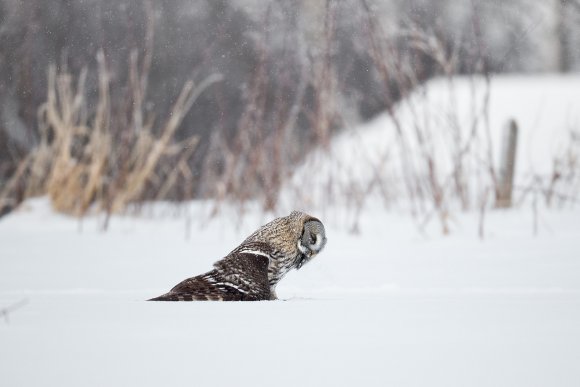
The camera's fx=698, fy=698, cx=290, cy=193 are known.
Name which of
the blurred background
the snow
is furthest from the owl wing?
the snow

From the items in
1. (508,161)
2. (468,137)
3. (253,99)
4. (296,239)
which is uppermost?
(253,99)

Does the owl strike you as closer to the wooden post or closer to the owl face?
the owl face

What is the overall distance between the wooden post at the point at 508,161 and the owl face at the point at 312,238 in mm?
3083

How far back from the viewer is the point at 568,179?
4.75m

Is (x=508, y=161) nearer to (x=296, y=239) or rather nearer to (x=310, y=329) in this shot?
(x=296, y=239)

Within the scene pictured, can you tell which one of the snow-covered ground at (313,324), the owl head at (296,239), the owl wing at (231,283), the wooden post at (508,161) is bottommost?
the snow-covered ground at (313,324)

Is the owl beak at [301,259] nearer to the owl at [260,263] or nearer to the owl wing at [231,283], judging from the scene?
the owl at [260,263]

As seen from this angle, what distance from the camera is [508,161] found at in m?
4.92

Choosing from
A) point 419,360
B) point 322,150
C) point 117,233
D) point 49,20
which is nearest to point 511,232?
point 322,150

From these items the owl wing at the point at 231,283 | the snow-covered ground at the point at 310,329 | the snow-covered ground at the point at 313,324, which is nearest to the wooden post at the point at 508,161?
the snow-covered ground at the point at 313,324

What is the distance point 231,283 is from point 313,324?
1.22ft

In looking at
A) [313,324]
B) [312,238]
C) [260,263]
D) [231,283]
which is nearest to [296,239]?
[312,238]

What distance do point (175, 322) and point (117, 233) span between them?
2.87m

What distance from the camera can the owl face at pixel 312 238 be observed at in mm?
2023
